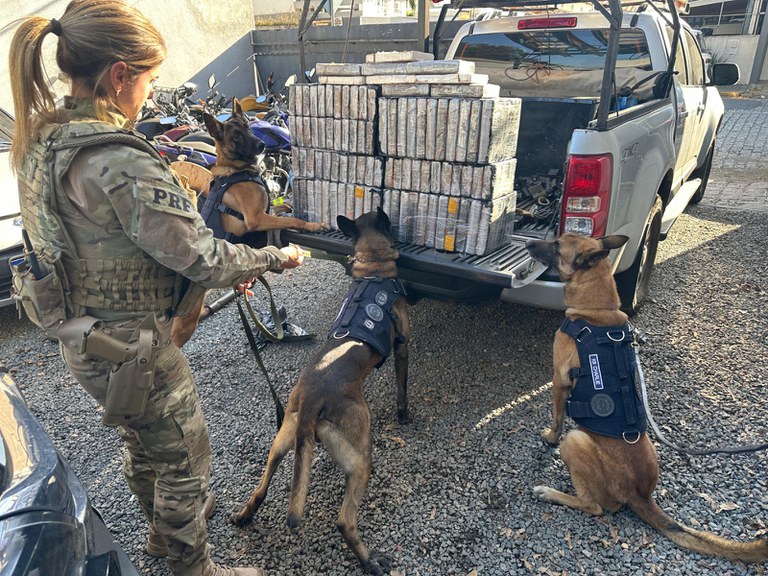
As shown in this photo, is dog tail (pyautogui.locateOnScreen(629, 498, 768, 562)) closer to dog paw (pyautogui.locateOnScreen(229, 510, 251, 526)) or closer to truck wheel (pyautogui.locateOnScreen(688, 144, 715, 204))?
dog paw (pyautogui.locateOnScreen(229, 510, 251, 526))

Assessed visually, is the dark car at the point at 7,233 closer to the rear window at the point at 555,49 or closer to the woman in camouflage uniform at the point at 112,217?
the woman in camouflage uniform at the point at 112,217

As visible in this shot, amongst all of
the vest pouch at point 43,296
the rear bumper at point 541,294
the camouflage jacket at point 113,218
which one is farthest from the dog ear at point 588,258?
the vest pouch at point 43,296

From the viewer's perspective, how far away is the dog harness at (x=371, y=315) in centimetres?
275

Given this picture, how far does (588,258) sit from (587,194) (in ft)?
1.32

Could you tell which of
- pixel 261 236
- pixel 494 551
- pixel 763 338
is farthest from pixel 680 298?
pixel 261 236

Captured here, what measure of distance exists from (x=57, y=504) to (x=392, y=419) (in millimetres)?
2008

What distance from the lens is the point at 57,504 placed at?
1.48 m

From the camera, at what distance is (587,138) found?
2.79m

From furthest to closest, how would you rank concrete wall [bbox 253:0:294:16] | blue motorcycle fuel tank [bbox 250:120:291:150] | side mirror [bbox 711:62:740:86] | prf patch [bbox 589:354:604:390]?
1. concrete wall [bbox 253:0:294:16]
2. blue motorcycle fuel tank [bbox 250:120:291:150]
3. side mirror [bbox 711:62:740:86]
4. prf patch [bbox 589:354:604:390]

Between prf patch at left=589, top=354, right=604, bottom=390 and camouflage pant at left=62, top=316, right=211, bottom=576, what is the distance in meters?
1.78

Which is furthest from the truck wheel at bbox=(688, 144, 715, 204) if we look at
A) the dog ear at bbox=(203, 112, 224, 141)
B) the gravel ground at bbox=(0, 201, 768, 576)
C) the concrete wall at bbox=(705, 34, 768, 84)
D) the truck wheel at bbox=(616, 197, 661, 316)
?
the concrete wall at bbox=(705, 34, 768, 84)

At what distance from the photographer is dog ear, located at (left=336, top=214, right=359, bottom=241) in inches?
125

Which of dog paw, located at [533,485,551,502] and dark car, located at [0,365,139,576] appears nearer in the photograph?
dark car, located at [0,365,139,576]

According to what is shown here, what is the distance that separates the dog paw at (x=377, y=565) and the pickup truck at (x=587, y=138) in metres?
1.46
